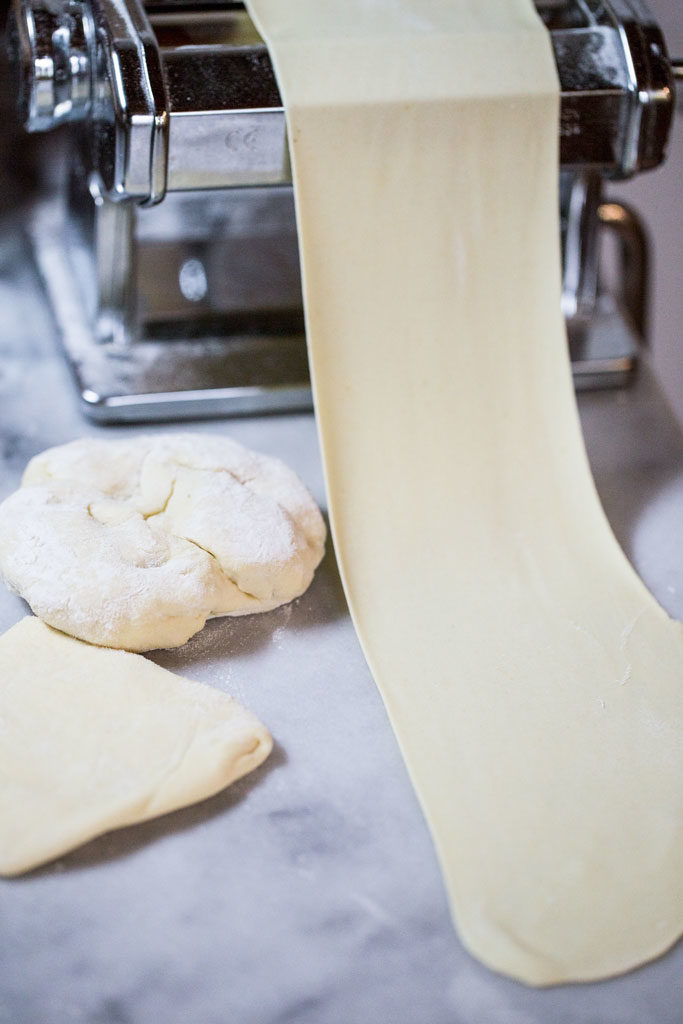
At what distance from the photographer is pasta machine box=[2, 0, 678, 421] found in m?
1.21

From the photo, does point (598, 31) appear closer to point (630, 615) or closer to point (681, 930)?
point (630, 615)

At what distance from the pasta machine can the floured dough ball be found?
0.58 ft

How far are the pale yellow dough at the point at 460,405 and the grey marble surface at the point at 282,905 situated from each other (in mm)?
70

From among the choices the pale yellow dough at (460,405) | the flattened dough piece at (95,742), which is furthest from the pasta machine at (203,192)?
the flattened dough piece at (95,742)

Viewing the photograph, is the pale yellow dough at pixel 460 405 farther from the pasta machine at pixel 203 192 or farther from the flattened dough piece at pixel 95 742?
the flattened dough piece at pixel 95 742

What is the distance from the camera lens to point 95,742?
964mm

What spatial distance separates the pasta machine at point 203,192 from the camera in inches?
47.8

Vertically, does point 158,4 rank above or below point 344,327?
above

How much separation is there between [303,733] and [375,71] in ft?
2.48

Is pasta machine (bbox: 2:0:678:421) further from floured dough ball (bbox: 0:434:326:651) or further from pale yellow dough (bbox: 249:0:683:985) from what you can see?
floured dough ball (bbox: 0:434:326:651)

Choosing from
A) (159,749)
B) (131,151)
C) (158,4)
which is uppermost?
(158,4)

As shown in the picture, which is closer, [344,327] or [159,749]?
[159,749]

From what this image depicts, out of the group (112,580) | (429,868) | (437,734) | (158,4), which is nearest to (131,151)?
(158,4)

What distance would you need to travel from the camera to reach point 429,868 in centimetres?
92
